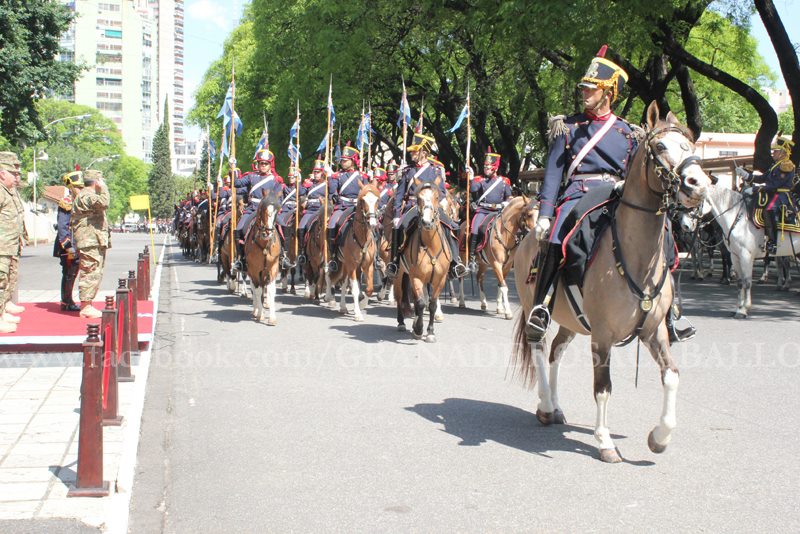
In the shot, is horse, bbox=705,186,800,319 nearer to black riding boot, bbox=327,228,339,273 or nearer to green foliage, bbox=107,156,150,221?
black riding boot, bbox=327,228,339,273

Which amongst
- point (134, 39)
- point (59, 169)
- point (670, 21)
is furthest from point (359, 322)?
point (134, 39)

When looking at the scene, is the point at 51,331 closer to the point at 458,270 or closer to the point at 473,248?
the point at 458,270

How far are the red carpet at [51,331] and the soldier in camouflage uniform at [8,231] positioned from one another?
350 mm

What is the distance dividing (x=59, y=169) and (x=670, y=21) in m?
68.8


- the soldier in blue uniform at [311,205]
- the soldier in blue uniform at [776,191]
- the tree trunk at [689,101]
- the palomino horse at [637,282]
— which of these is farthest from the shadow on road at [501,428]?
the tree trunk at [689,101]

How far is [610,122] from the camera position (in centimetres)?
707

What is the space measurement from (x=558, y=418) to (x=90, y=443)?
3889 mm

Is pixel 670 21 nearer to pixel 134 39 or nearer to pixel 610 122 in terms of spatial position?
pixel 610 122

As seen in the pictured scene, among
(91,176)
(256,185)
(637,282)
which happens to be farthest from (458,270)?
(637,282)

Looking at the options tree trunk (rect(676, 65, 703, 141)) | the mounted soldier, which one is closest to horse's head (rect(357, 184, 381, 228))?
the mounted soldier

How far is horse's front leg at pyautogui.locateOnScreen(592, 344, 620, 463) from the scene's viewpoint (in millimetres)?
6496

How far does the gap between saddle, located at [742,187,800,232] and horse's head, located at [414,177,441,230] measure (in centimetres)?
708

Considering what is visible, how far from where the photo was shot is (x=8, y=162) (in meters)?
12.2

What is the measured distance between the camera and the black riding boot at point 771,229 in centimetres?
1638
